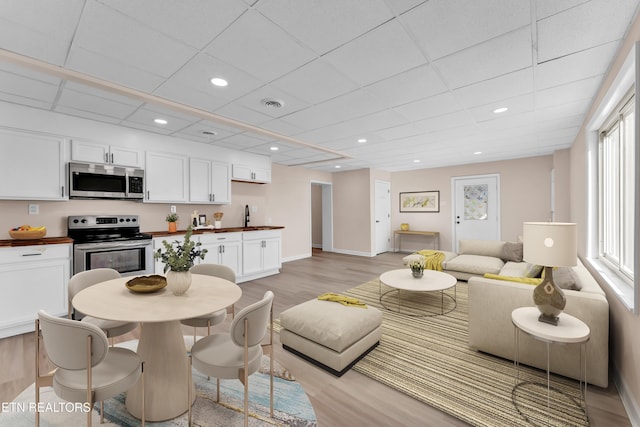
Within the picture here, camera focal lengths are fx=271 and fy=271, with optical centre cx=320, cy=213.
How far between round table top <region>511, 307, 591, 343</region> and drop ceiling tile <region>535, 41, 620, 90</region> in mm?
1969

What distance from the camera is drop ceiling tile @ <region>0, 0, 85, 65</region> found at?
5.16ft

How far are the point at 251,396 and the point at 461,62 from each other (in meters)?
3.02

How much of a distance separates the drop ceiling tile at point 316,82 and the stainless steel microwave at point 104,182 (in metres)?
2.74

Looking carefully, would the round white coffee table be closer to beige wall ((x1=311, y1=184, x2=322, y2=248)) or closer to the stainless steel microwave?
the stainless steel microwave

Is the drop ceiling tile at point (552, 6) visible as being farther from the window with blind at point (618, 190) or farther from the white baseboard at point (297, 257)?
the white baseboard at point (297, 257)

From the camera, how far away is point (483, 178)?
270 inches

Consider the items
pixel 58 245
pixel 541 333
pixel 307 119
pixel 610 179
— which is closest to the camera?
pixel 541 333

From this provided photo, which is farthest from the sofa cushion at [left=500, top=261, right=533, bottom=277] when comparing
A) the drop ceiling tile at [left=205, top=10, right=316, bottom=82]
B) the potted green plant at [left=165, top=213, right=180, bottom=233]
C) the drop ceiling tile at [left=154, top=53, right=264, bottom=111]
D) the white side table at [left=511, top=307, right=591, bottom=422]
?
the potted green plant at [left=165, top=213, right=180, bottom=233]

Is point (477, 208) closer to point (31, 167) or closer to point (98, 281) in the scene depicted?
point (98, 281)

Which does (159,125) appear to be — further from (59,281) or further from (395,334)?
(395,334)

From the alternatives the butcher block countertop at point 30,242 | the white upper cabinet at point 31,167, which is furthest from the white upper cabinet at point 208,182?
the butcher block countertop at point 30,242

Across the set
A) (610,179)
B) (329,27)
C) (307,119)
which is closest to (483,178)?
(610,179)

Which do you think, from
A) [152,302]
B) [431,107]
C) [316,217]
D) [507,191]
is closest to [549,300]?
[431,107]

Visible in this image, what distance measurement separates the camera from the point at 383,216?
8.01 meters
